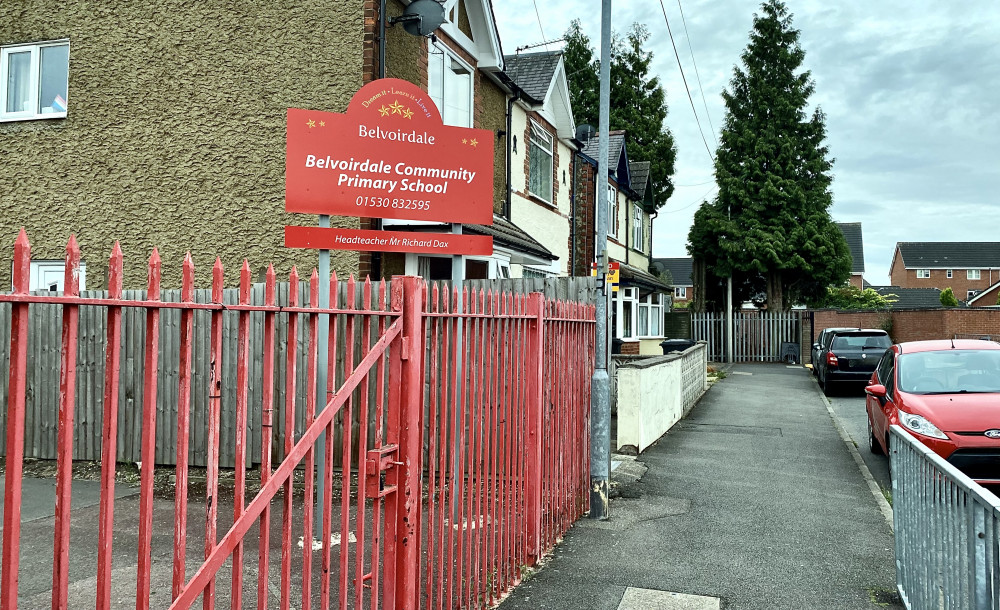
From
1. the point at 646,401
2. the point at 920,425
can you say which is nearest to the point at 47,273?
the point at 646,401

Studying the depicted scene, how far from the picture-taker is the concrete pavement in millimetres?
5121

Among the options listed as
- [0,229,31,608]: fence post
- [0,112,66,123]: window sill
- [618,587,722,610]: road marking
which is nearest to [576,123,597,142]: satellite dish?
[0,112,66,123]: window sill

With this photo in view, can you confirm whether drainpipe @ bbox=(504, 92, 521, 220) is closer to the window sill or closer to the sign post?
the window sill

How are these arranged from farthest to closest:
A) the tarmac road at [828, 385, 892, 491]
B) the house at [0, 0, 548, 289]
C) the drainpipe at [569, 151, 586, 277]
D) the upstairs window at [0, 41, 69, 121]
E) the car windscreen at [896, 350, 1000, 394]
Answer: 1. the drainpipe at [569, 151, 586, 277]
2. the upstairs window at [0, 41, 69, 121]
3. the house at [0, 0, 548, 289]
4. the tarmac road at [828, 385, 892, 491]
5. the car windscreen at [896, 350, 1000, 394]

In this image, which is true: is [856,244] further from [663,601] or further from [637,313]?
[663,601]

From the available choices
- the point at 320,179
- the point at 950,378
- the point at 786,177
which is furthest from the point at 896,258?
the point at 320,179

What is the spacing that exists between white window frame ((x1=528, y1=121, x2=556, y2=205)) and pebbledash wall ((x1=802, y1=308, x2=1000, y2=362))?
15.9 metres

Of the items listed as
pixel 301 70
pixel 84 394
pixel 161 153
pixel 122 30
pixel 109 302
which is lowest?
pixel 84 394

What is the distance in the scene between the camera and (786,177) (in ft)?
109

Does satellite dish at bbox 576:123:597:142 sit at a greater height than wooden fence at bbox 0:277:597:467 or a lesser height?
greater

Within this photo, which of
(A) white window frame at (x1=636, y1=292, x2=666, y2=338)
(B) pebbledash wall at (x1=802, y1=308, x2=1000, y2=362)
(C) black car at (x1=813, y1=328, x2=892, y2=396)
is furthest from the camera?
(A) white window frame at (x1=636, y1=292, x2=666, y2=338)

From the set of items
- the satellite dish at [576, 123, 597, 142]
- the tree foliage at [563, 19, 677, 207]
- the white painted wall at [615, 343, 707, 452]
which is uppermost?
the tree foliage at [563, 19, 677, 207]

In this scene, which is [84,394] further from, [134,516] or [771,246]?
[771,246]

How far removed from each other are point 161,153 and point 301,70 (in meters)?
2.44
